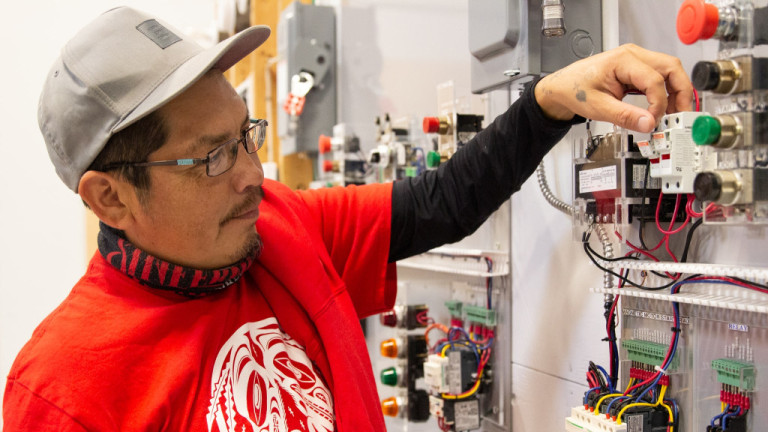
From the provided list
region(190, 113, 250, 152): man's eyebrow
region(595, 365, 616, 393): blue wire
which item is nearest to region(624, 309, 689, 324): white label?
region(595, 365, 616, 393): blue wire

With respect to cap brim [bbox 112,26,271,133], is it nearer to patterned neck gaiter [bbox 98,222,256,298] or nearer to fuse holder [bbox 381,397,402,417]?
patterned neck gaiter [bbox 98,222,256,298]

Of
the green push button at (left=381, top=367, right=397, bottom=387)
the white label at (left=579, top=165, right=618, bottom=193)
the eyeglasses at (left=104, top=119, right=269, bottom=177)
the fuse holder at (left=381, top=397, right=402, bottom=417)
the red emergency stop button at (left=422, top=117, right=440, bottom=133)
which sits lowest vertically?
the fuse holder at (left=381, top=397, right=402, bottom=417)

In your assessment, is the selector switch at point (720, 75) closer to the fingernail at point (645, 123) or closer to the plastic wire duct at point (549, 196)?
the fingernail at point (645, 123)

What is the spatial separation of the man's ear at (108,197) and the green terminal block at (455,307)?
0.81 meters

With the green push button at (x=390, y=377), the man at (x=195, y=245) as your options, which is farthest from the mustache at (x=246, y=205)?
the green push button at (x=390, y=377)

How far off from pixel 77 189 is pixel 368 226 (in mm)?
486

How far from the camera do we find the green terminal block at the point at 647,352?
A: 0.92 meters

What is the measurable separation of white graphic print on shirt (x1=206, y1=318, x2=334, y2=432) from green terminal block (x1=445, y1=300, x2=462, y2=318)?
569mm

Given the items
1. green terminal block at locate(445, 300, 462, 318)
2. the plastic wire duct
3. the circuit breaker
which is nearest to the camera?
the plastic wire duct

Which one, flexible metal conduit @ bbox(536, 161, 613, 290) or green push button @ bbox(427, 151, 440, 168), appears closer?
flexible metal conduit @ bbox(536, 161, 613, 290)

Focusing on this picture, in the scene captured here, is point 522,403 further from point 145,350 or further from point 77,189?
point 77,189

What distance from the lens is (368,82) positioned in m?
2.23

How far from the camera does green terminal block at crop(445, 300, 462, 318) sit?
1.49 m

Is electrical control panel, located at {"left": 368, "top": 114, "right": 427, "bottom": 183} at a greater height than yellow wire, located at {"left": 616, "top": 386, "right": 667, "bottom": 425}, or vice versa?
electrical control panel, located at {"left": 368, "top": 114, "right": 427, "bottom": 183}
